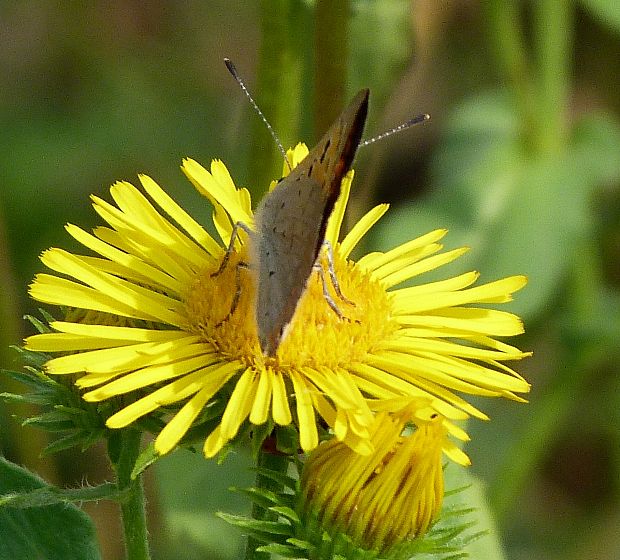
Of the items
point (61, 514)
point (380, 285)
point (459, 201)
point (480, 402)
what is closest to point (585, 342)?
point (480, 402)

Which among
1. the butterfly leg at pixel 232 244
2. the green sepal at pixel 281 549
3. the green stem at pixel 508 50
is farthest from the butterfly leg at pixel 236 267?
the green stem at pixel 508 50

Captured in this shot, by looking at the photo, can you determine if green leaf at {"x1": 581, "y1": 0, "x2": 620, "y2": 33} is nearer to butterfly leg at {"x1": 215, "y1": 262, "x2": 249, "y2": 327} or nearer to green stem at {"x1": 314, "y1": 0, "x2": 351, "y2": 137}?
green stem at {"x1": 314, "y1": 0, "x2": 351, "y2": 137}

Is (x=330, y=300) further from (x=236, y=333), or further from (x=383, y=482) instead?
(x=383, y=482)

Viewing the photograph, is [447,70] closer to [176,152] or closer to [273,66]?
[176,152]

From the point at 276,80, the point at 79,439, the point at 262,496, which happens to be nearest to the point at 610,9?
the point at 276,80

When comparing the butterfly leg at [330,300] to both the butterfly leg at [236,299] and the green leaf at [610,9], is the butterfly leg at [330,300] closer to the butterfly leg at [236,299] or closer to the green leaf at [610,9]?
the butterfly leg at [236,299]
